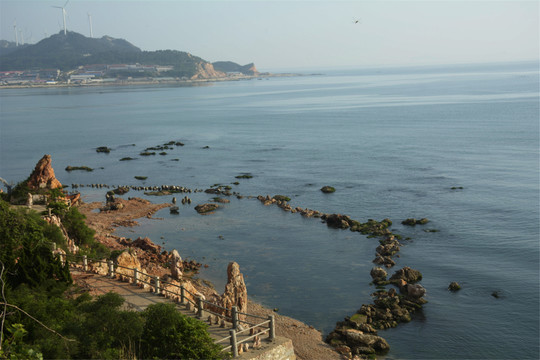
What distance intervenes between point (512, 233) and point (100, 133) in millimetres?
102372

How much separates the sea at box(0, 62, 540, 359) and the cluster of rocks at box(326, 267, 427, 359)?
2.51ft

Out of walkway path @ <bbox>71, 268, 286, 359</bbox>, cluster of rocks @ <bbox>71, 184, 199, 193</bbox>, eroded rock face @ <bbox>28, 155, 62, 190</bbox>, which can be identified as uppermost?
eroded rock face @ <bbox>28, 155, 62, 190</bbox>

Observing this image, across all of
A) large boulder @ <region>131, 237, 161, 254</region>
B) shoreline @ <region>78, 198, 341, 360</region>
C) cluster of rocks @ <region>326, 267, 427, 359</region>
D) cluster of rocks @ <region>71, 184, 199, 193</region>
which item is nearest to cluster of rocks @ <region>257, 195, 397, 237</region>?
cluster of rocks @ <region>326, 267, 427, 359</region>

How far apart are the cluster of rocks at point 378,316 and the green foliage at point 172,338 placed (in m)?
Result: 13.4

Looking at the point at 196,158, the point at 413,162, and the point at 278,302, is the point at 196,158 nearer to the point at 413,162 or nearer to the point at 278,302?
the point at 413,162

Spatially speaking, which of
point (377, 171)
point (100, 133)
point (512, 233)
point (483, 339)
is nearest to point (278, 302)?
point (483, 339)

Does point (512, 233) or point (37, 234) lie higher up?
point (37, 234)

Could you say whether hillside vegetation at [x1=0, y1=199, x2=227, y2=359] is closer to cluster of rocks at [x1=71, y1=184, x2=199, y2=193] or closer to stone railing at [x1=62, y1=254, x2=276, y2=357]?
stone railing at [x1=62, y1=254, x2=276, y2=357]

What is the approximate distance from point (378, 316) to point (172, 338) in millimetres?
18808

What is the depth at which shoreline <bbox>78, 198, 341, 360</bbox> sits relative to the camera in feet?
92.8

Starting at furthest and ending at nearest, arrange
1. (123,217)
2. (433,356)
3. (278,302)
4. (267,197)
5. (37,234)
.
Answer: (267,197) → (123,217) → (278,302) → (433,356) → (37,234)

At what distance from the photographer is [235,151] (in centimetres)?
9700

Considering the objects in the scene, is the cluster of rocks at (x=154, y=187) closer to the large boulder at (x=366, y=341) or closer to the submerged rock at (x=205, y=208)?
the submerged rock at (x=205, y=208)

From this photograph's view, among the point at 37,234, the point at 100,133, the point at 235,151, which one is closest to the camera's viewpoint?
the point at 37,234
